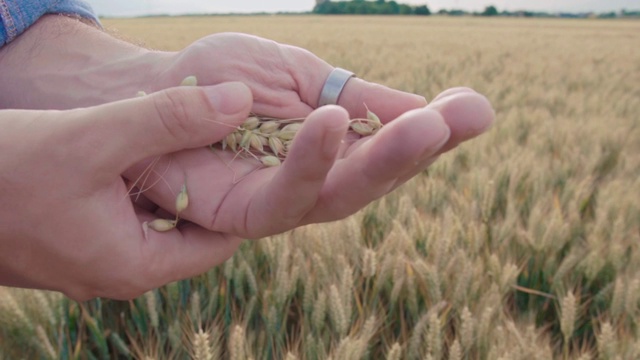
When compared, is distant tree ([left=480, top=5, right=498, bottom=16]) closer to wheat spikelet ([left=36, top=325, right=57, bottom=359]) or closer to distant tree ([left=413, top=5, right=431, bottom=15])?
distant tree ([left=413, top=5, right=431, bottom=15])

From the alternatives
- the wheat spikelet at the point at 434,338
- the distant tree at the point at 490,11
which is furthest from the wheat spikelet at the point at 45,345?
the distant tree at the point at 490,11

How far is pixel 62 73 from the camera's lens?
135cm

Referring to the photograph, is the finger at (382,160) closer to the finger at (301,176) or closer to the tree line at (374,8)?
the finger at (301,176)

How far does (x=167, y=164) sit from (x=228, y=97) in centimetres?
25

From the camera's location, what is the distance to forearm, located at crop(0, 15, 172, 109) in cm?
133

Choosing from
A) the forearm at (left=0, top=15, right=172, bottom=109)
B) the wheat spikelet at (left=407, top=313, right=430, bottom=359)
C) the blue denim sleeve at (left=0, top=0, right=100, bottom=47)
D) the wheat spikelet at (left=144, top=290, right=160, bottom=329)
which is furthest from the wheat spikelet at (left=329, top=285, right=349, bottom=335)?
the blue denim sleeve at (left=0, top=0, right=100, bottom=47)

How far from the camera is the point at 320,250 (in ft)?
4.88

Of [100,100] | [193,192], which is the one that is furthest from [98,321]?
[100,100]

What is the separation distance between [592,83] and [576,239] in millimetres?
4641

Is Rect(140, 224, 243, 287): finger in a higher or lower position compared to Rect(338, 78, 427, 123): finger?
lower

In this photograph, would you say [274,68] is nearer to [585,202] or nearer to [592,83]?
[585,202]

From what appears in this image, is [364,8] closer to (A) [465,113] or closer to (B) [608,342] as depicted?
(B) [608,342]

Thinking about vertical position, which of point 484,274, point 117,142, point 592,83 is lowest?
point 592,83

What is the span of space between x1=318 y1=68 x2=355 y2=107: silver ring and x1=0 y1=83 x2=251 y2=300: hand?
1.15 feet
